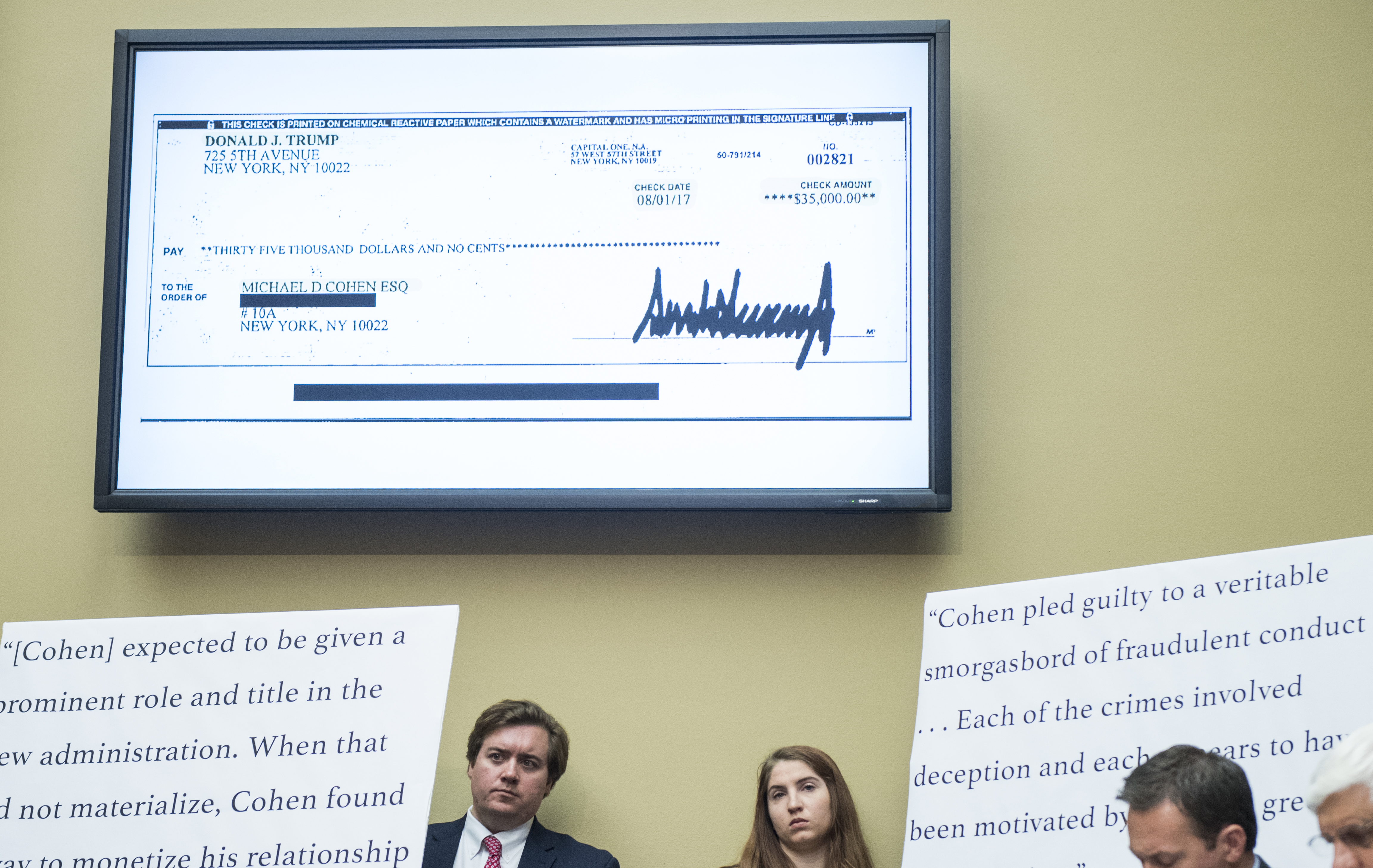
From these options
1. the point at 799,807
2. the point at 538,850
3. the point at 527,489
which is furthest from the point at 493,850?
the point at 527,489

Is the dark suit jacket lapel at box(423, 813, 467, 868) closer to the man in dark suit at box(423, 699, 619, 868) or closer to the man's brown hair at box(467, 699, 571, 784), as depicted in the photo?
the man in dark suit at box(423, 699, 619, 868)

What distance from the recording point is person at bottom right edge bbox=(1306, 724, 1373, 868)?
1459mm

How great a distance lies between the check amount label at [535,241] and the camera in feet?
7.13

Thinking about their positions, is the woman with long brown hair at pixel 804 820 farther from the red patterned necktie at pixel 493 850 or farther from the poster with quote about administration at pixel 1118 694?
the red patterned necktie at pixel 493 850

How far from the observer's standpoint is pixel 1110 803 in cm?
165

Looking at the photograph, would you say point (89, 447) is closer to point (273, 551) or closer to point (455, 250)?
point (273, 551)

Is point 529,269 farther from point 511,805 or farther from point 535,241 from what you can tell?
point 511,805

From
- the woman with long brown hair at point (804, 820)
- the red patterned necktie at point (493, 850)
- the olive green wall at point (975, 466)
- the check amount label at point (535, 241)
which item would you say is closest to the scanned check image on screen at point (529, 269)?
the check amount label at point (535, 241)

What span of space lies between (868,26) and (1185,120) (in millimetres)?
663

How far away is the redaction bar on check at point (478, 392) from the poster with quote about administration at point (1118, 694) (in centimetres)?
70

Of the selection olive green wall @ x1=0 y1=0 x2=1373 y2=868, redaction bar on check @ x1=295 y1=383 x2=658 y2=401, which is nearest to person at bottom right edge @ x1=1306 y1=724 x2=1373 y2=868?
olive green wall @ x1=0 y1=0 x2=1373 y2=868

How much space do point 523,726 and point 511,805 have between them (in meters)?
0.14

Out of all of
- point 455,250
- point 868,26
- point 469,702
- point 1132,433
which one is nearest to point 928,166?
point 868,26

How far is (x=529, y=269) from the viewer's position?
2.20 m
